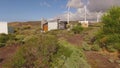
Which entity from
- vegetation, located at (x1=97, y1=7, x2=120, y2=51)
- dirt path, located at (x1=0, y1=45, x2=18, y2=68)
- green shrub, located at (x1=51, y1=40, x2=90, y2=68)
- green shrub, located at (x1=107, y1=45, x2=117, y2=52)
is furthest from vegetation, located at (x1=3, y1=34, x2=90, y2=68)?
vegetation, located at (x1=97, y1=7, x2=120, y2=51)

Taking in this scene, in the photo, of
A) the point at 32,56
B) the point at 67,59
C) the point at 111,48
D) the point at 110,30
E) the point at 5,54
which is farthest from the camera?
the point at 110,30

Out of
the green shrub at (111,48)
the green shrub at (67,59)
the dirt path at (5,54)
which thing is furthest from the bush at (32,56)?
the green shrub at (111,48)

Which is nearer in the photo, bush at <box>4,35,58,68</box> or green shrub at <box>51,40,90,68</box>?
bush at <box>4,35,58,68</box>

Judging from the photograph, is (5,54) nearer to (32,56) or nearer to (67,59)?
(67,59)

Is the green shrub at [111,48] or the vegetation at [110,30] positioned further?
the vegetation at [110,30]

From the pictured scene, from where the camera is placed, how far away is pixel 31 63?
10.7 meters

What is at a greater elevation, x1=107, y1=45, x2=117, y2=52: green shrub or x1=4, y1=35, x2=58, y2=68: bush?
x1=4, y1=35, x2=58, y2=68: bush

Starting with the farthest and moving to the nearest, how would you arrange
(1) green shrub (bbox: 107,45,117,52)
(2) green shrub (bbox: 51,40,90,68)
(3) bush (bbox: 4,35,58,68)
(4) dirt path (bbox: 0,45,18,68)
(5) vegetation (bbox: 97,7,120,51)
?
(5) vegetation (bbox: 97,7,120,51)
(1) green shrub (bbox: 107,45,117,52)
(4) dirt path (bbox: 0,45,18,68)
(2) green shrub (bbox: 51,40,90,68)
(3) bush (bbox: 4,35,58,68)

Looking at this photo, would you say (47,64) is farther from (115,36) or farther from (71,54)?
(115,36)

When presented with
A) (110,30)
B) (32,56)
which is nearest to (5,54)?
(110,30)

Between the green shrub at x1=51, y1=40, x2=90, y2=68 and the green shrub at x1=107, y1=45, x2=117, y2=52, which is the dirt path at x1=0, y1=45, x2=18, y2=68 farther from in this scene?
the green shrub at x1=107, y1=45, x2=117, y2=52

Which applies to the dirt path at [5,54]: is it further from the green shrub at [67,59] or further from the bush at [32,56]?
the bush at [32,56]

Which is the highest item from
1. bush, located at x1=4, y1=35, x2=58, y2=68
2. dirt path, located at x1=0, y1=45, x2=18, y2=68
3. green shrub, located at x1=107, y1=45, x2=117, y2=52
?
bush, located at x1=4, y1=35, x2=58, y2=68

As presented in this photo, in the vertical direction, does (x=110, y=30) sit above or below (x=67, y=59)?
above
